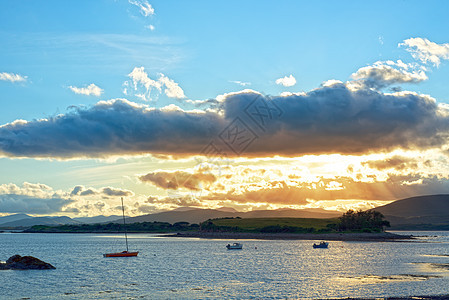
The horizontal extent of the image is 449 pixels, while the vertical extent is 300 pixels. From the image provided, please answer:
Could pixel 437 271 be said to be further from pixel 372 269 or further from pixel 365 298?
pixel 365 298

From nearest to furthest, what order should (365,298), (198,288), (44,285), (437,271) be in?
(365,298) → (198,288) → (44,285) → (437,271)

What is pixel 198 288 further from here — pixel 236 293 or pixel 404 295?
pixel 404 295

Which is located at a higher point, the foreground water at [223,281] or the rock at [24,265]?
the rock at [24,265]

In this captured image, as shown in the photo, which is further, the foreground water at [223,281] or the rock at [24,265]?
the rock at [24,265]

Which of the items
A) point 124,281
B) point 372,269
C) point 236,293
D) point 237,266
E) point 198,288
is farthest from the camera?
point 237,266

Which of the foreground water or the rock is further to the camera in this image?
the rock

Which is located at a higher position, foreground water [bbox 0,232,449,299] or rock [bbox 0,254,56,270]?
rock [bbox 0,254,56,270]

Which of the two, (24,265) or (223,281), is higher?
(24,265)

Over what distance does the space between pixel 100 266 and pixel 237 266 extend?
33771 millimetres

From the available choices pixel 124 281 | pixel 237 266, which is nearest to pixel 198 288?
pixel 124 281

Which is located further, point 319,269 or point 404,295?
point 319,269

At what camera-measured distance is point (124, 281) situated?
3469 inches

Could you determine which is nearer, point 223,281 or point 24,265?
point 223,281

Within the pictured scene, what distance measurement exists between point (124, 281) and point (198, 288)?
17672mm
